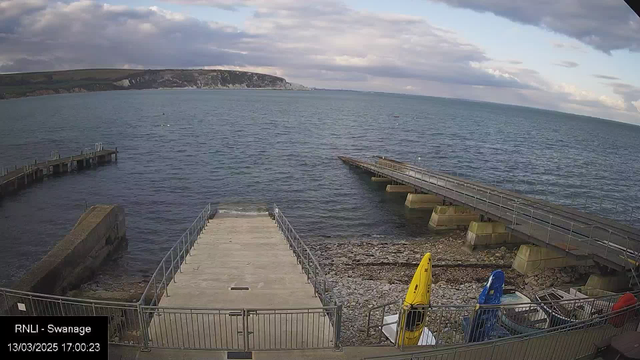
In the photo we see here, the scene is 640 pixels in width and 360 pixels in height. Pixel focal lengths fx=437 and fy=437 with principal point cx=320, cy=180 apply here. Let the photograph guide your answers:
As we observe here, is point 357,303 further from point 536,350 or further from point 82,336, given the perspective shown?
point 82,336

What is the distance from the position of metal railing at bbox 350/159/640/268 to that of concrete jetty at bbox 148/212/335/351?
13409mm

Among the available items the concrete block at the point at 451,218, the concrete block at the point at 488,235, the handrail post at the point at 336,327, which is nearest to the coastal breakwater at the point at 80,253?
the handrail post at the point at 336,327

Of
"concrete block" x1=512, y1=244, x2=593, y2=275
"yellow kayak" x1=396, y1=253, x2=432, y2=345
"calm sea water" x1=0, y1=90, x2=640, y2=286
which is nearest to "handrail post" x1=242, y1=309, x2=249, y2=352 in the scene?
"yellow kayak" x1=396, y1=253, x2=432, y2=345

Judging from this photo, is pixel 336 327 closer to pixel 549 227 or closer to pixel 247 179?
pixel 549 227

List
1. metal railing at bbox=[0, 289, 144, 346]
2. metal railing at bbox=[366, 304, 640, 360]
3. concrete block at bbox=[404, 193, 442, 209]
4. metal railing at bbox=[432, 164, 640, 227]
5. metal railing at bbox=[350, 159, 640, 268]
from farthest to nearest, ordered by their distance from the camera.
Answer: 1. metal railing at bbox=[432, 164, 640, 227]
2. concrete block at bbox=[404, 193, 442, 209]
3. metal railing at bbox=[350, 159, 640, 268]
4. metal railing at bbox=[0, 289, 144, 346]
5. metal railing at bbox=[366, 304, 640, 360]

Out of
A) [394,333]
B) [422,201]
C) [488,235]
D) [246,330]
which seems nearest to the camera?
[246,330]

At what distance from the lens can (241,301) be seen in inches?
508

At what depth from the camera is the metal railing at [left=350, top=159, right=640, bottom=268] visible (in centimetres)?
2034

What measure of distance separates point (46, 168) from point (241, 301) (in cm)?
3980

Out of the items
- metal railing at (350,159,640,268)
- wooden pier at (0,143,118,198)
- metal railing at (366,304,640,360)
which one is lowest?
wooden pier at (0,143,118,198)

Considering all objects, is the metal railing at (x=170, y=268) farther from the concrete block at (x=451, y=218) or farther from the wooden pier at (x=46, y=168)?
the wooden pier at (x=46, y=168)

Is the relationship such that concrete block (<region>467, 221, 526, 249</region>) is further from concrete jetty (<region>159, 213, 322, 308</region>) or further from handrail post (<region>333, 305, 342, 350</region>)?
handrail post (<region>333, 305, 342, 350</region>)

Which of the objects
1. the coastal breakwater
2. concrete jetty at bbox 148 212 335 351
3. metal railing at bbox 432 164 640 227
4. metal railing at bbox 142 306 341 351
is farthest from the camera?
metal railing at bbox 432 164 640 227

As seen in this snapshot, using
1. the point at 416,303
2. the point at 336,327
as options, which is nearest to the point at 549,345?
the point at 416,303
